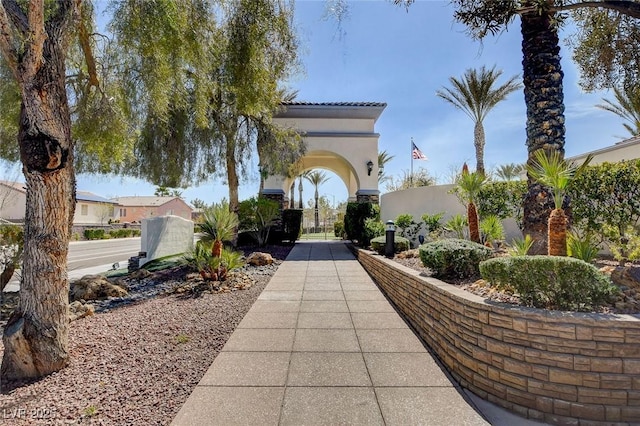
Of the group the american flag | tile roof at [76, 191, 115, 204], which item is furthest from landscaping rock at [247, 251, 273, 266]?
tile roof at [76, 191, 115, 204]

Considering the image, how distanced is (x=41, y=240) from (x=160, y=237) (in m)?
8.08

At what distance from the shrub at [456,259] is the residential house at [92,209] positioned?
46961 millimetres

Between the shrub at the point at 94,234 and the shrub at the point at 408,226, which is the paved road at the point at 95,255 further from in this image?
the shrub at the point at 408,226

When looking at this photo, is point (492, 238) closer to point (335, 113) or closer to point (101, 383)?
point (101, 383)

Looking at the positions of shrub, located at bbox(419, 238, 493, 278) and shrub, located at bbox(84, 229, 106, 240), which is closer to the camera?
shrub, located at bbox(419, 238, 493, 278)

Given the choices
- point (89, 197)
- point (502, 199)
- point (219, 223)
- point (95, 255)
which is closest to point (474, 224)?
point (502, 199)

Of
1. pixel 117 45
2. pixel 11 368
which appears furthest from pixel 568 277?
pixel 117 45

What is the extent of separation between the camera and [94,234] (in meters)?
31.8

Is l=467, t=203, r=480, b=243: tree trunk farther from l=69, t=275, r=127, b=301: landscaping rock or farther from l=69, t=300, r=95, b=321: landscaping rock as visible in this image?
l=69, t=275, r=127, b=301: landscaping rock

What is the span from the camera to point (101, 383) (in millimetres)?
3143

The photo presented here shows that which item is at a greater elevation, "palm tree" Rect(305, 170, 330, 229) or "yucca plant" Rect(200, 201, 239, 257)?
"palm tree" Rect(305, 170, 330, 229)

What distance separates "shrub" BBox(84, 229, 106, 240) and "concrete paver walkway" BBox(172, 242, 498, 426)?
34.0 metres

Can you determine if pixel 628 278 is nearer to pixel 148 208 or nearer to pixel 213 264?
pixel 213 264

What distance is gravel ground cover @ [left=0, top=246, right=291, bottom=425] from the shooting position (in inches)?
106
